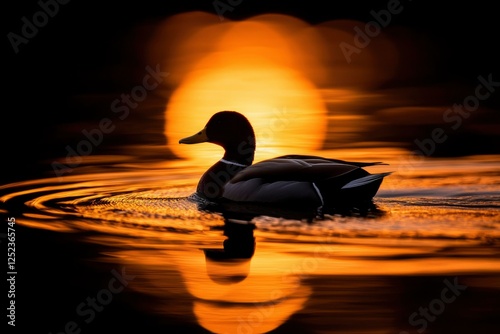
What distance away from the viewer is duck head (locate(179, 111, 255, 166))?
13.2m

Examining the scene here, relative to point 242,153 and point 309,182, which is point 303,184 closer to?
point 309,182

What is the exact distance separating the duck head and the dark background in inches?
75.1

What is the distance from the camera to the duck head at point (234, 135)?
1318cm

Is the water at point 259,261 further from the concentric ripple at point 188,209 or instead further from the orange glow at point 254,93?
the orange glow at point 254,93

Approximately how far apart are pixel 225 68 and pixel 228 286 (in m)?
16.3

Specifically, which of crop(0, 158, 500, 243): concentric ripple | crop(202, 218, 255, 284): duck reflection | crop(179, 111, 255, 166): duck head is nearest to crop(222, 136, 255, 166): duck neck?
crop(179, 111, 255, 166): duck head

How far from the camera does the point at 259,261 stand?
9211mm

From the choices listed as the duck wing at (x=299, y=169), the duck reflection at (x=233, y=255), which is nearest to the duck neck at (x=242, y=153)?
the duck wing at (x=299, y=169)

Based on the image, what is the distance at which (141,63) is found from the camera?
995 inches

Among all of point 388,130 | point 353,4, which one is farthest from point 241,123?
point 353,4

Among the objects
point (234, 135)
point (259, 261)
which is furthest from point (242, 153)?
point (259, 261)

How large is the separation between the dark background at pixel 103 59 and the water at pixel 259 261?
238 centimetres

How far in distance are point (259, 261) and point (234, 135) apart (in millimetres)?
4140

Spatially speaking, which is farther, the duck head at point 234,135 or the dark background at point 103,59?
the dark background at point 103,59
